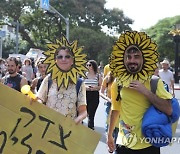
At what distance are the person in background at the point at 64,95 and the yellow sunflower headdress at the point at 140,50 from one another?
54 cm

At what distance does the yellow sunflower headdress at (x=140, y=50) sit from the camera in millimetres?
3199

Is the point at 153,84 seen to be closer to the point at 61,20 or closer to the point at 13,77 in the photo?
the point at 13,77

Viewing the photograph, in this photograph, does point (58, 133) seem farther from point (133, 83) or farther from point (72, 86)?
point (133, 83)

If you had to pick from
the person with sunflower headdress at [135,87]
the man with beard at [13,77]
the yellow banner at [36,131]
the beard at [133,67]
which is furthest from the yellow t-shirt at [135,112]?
the man with beard at [13,77]

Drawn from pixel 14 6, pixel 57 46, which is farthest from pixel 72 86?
pixel 14 6

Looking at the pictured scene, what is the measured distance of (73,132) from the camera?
3453 millimetres

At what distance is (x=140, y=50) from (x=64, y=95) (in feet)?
2.92

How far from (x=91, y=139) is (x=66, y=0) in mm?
38782

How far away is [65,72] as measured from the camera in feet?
12.1

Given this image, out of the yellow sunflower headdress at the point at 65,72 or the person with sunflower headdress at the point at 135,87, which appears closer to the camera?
the person with sunflower headdress at the point at 135,87

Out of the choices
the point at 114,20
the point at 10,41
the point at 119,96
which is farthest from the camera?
the point at 10,41

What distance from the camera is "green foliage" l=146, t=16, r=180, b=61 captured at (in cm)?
5825

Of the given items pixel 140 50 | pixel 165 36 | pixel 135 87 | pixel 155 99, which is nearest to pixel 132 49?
pixel 140 50

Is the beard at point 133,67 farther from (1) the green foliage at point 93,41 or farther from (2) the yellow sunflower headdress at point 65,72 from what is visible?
(1) the green foliage at point 93,41
